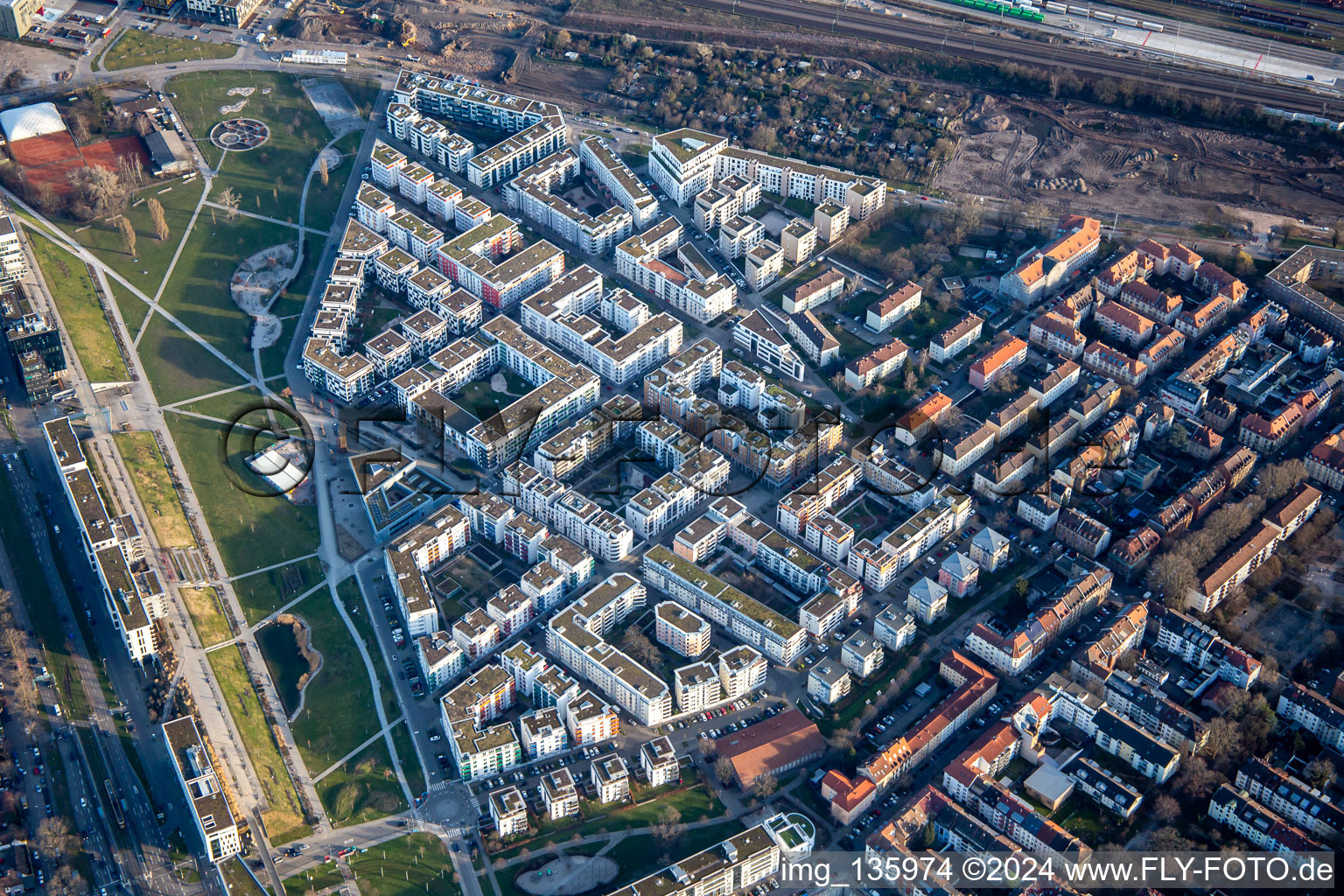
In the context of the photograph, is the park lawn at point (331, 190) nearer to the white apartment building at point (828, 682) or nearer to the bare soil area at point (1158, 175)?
the bare soil area at point (1158, 175)

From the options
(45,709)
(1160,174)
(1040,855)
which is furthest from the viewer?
(1160,174)

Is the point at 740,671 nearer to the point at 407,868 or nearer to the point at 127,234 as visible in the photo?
the point at 407,868

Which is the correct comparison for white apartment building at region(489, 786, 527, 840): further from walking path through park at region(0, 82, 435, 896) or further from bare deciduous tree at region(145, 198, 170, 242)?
bare deciduous tree at region(145, 198, 170, 242)

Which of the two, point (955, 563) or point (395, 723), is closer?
point (395, 723)

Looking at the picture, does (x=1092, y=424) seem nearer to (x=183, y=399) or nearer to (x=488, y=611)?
(x=488, y=611)

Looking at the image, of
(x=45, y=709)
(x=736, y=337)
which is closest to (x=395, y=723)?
(x=45, y=709)
